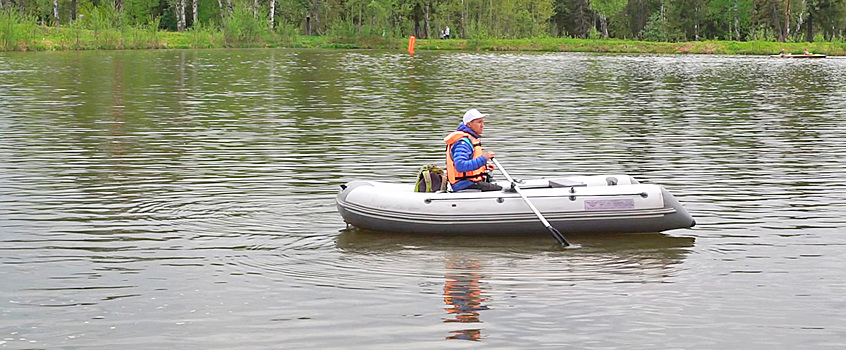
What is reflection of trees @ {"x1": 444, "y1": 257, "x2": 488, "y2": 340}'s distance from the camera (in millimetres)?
8703

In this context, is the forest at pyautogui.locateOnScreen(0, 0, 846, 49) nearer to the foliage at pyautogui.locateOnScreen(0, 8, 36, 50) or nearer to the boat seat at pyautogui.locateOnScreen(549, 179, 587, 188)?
the foliage at pyautogui.locateOnScreen(0, 8, 36, 50)

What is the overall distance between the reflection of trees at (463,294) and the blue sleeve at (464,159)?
1396 mm

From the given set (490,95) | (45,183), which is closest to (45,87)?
(490,95)

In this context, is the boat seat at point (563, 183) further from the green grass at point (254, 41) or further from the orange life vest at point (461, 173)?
the green grass at point (254, 41)

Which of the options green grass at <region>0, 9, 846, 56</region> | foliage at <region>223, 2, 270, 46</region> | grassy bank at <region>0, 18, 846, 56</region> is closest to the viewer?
green grass at <region>0, 9, 846, 56</region>

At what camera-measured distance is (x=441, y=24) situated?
293 ft

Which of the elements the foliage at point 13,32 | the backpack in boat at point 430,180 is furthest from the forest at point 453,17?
the backpack in boat at point 430,180

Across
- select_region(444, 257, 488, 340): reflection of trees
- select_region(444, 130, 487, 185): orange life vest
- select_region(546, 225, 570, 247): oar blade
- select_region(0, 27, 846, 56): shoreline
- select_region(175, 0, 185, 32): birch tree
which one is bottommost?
select_region(444, 257, 488, 340): reflection of trees

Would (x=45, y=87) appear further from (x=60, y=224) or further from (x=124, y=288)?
(x=124, y=288)

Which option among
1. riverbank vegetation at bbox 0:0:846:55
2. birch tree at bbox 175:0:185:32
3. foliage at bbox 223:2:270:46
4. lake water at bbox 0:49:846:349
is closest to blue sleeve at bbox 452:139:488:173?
lake water at bbox 0:49:846:349

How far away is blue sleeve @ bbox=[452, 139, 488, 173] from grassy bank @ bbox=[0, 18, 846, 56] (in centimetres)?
4968

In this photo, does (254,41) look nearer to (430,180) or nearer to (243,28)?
(243,28)

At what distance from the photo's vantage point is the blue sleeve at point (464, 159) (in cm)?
1222

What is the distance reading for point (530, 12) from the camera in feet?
306
